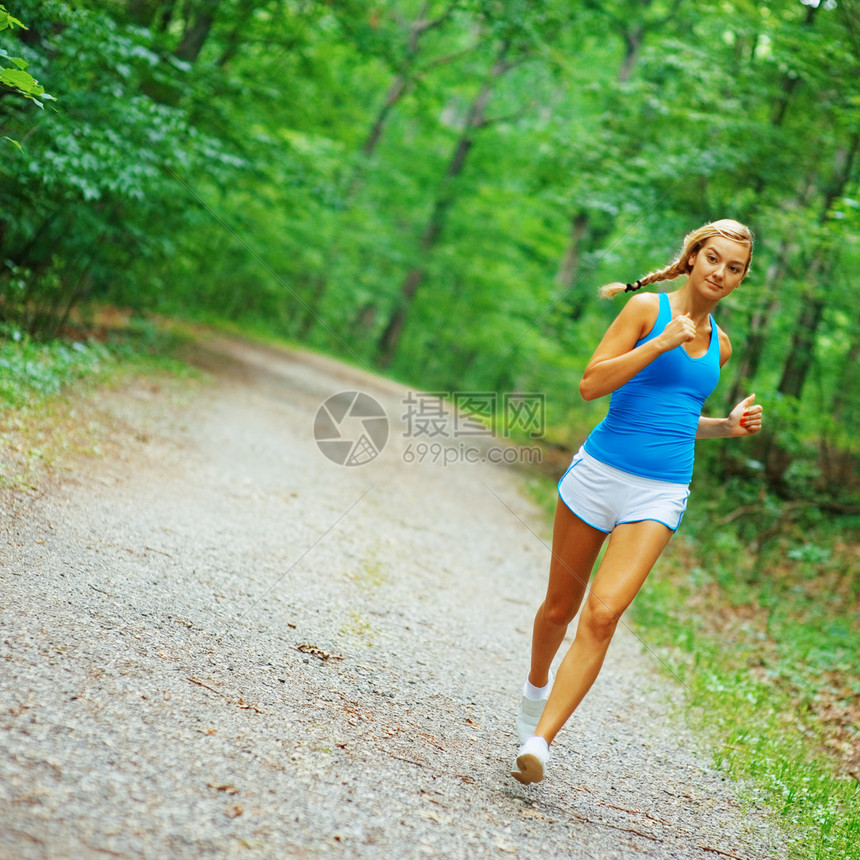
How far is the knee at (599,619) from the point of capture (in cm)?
270

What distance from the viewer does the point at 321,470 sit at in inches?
322

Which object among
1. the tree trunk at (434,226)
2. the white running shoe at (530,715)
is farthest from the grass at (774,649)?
the tree trunk at (434,226)

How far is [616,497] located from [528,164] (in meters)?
21.9

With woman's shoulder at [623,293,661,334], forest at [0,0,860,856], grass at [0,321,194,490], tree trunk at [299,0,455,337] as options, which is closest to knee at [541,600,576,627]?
woman's shoulder at [623,293,661,334]

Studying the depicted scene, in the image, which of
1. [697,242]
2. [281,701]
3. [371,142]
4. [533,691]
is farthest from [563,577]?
[371,142]

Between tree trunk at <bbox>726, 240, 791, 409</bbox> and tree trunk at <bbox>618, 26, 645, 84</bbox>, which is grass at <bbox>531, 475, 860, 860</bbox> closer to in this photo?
tree trunk at <bbox>726, 240, 791, 409</bbox>

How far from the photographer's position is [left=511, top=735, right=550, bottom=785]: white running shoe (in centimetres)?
265

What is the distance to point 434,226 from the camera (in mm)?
25797

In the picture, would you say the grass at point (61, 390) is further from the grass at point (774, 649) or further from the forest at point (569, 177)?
the grass at point (774, 649)

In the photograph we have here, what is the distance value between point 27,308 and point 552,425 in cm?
1110

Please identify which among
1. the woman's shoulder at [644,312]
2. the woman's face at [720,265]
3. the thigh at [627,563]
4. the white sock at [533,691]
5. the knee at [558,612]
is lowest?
the white sock at [533,691]

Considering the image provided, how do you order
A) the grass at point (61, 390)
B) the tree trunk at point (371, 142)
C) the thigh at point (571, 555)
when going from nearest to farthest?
the thigh at point (571, 555)
the grass at point (61, 390)
the tree trunk at point (371, 142)

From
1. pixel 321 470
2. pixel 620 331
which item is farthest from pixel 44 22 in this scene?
pixel 620 331

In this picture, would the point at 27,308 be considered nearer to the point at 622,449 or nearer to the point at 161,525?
the point at 161,525
